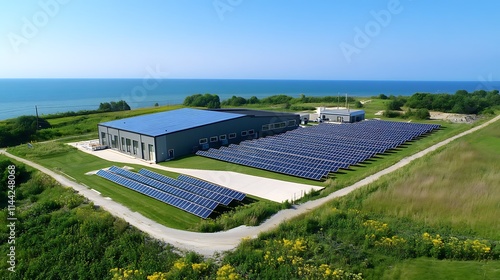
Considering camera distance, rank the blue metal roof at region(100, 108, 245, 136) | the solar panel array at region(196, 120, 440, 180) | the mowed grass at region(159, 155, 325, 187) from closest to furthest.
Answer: the mowed grass at region(159, 155, 325, 187) < the solar panel array at region(196, 120, 440, 180) < the blue metal roof at region(100, 108, 245, 136)

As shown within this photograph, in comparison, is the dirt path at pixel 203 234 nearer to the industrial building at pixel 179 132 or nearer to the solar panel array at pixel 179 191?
the solar panel array at pixel 179 191

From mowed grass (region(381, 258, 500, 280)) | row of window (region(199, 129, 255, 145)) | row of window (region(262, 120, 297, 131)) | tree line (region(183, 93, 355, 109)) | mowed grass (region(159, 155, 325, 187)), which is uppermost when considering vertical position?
tree line (region(183, 93, 355, 109))

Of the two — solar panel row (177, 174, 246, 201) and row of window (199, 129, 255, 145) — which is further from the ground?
row of window (199, 129, 255, 145)

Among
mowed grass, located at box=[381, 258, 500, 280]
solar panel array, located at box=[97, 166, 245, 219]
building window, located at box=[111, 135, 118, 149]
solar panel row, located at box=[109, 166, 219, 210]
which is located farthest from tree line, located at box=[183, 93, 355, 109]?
mowed grass, located at box=[381, 258, 500, 280]

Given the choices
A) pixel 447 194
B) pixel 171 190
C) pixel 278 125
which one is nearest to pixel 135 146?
pixel 171 190

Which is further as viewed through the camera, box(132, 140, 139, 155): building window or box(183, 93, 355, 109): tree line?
box(183, 93, 355, 109): tree line

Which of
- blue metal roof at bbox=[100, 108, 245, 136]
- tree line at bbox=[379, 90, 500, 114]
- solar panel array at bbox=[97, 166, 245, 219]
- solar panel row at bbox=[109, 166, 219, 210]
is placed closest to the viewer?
solar panel array at bbox=[97, 166, 245, 219]

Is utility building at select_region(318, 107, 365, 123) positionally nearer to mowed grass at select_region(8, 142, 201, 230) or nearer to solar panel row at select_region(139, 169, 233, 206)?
mowed grass at select_region(8, 142, 201, 230)
